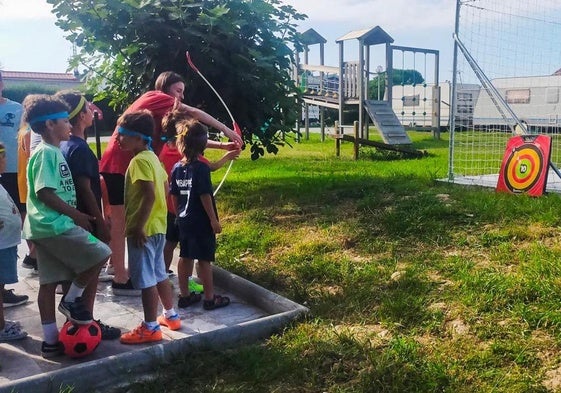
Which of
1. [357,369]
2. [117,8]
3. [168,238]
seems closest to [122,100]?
[117,8]

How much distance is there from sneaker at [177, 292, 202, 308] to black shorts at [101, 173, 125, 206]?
3.28ft

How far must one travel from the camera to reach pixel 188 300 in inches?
185

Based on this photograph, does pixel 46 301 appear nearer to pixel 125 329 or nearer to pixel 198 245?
pixel 125 329

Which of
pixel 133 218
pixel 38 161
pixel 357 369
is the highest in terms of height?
pixel 38 161

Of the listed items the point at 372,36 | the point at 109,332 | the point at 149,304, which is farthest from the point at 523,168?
the point at 372,36

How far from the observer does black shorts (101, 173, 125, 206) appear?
4.87 metres

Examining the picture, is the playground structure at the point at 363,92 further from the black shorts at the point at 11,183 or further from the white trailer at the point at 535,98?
the black shorts at the point at 11,183

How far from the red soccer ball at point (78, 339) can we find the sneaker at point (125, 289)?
4.10 ft

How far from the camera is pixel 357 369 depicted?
Answer: 3.38m

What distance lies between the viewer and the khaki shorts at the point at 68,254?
3.61m

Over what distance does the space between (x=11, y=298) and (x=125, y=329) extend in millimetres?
1168

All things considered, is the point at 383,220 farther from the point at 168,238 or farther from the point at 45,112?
the point at 45,112

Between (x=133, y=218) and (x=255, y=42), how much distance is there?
438 centimetres

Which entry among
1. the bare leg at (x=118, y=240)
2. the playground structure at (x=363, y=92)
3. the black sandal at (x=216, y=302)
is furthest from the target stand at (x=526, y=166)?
the playground structure at (x=363, y=92)
